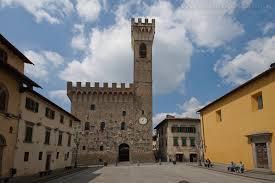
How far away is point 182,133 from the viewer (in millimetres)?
52125

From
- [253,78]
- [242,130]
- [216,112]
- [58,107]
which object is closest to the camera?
[253,78]

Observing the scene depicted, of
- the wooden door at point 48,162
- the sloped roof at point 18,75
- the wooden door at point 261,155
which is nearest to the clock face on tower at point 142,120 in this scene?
the wooden door at point 48,162

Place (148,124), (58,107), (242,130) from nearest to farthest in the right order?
(242,130) → (58,107) → (148,124)

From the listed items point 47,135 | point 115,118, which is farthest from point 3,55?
point 115,118

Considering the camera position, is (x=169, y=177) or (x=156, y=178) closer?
(x=156, y=178)

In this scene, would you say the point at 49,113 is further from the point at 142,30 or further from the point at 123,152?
the point at 142,30

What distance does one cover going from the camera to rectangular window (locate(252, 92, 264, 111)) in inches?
945

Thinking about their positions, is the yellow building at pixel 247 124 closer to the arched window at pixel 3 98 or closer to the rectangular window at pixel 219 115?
the rectangular window at pixel 219 115

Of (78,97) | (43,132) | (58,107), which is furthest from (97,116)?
(43,132)

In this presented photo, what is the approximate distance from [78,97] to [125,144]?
12282 millimetres

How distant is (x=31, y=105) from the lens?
23.8 metres

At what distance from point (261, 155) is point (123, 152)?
3115 centimetres

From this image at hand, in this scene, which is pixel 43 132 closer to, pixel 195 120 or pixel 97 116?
pixel 97 116

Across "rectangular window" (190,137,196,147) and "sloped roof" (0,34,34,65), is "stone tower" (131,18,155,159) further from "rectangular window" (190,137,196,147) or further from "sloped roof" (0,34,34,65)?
"sloped roof" (0,34,34,65)
